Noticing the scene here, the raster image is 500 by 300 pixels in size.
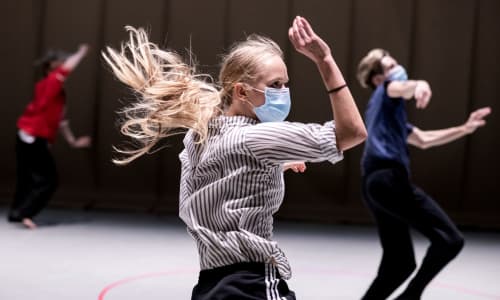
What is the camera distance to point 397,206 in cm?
350

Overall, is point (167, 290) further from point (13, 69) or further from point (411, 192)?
point (13, 69)

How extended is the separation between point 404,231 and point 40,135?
3.59 meters

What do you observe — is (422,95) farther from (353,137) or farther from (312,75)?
(312,75)

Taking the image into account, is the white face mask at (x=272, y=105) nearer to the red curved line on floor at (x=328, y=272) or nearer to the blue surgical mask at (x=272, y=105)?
the blue surgical mask at (x=272, y=105)

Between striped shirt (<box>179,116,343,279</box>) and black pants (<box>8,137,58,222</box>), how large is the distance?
4.52m

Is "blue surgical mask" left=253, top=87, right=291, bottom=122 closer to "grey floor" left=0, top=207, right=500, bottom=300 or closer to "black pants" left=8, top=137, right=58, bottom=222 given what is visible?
"grey floor" left=0, top=207, right=500, bottom=300

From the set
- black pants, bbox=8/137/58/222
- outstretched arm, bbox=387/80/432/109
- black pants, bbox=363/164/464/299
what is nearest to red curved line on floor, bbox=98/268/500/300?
black pants, bbox=363/164/464/299

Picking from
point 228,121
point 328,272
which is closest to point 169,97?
point 228,121

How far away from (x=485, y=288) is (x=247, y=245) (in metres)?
3.37

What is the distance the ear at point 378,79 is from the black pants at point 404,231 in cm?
65

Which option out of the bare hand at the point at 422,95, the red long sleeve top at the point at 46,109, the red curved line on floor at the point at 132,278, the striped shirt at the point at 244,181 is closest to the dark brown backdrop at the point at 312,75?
the red long sleeve top at the point at 46,109

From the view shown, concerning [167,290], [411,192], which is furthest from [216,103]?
[167,290]

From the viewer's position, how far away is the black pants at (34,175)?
19.6 ft

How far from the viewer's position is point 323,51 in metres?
Answer: 1.63
